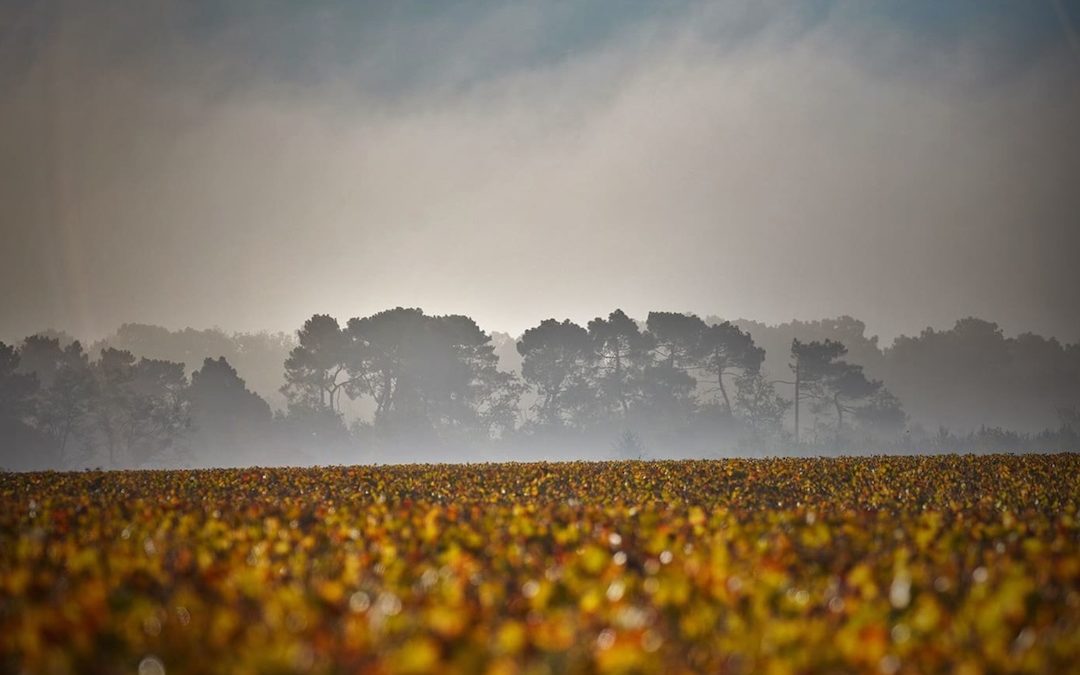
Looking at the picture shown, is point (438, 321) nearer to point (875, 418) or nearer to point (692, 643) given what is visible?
point (875, 418)

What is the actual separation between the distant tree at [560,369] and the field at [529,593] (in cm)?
5654

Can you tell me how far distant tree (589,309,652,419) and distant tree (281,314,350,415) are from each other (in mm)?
21264

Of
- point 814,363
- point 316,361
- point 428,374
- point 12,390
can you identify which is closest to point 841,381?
point 814,363

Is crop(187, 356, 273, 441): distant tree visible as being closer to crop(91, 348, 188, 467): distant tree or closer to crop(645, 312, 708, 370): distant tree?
crop(91, 348, 188, 467): distant tree

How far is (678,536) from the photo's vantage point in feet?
16.9

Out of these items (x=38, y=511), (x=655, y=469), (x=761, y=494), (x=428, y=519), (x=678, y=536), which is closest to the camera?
(x=678, y=536)

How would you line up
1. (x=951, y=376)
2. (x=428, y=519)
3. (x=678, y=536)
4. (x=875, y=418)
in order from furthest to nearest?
(x=951, y=376)
(x=875, y=418)
(x=428, y=519)
(x=678, y=536)

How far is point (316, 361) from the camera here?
6288cm

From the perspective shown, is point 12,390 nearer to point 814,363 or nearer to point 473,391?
point 473,391

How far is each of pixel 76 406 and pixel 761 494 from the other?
57874mm

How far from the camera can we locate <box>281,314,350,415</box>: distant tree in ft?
205

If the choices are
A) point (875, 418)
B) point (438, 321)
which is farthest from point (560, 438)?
point (875, 418)

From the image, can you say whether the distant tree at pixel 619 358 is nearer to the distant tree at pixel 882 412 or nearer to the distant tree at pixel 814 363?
the distant tree at pixel 814 363

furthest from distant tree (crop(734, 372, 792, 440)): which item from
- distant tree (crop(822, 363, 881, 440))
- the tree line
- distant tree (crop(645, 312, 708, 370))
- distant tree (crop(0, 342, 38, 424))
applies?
Answer: distant tree (crop(0, 342, 38, 424))
